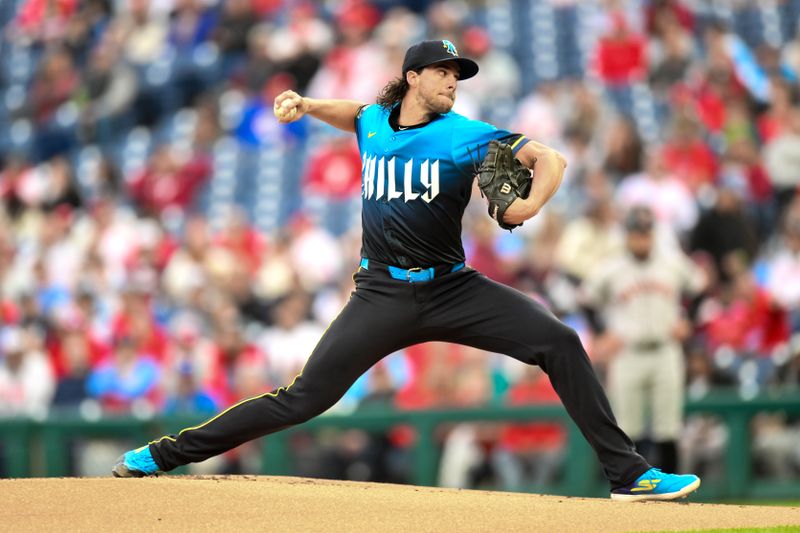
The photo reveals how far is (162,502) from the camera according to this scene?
19.5 ft

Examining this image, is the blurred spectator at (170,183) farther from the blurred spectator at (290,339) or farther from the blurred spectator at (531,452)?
the blurred spectator at (531,452)

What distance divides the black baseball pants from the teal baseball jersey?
0.14 meters

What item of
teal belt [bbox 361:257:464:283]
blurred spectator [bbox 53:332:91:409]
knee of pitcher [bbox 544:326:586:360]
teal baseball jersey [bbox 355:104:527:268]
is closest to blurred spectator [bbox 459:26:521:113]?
blurred spectator [bbox 53:332:91:409]

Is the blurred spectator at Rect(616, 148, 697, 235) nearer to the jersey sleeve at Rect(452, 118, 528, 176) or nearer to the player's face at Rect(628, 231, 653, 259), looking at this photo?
the player's face at Rect(628, 231, 653, 259)

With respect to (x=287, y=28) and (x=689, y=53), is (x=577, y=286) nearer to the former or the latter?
(x=689, y=53)

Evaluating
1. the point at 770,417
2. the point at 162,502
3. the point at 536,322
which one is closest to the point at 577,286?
the point at 770,417

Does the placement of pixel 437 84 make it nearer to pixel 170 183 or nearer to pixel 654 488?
pixel 654 488

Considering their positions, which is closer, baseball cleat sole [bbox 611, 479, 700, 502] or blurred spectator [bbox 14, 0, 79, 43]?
baseball cleat sole [bbox 611, 479, 700, 502]

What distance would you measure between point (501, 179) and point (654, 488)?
161cm

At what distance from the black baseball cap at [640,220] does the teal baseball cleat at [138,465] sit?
4462 mm

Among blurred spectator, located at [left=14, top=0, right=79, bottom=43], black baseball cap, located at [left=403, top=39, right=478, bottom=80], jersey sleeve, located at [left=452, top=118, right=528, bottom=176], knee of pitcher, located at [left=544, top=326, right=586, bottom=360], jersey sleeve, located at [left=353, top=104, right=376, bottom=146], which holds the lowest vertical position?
knee of pitcher, located at [left=544, top=326, right=586, bottom=360]

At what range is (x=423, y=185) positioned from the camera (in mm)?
6047

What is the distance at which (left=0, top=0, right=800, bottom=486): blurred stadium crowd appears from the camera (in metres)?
10.9

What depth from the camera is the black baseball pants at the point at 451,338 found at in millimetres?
6094
